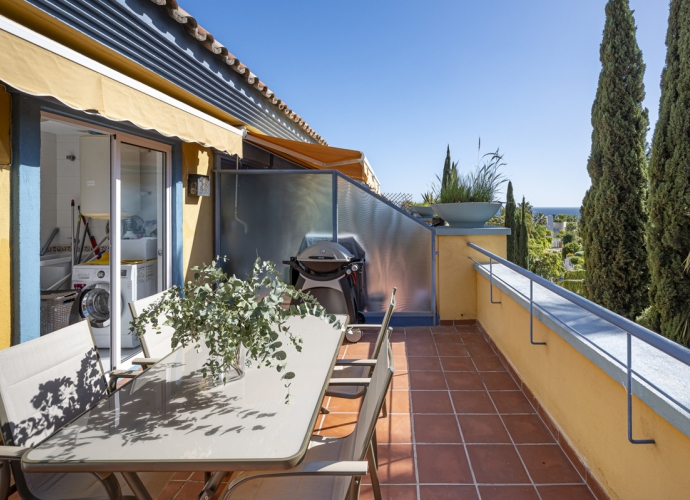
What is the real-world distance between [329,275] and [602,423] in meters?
3.49

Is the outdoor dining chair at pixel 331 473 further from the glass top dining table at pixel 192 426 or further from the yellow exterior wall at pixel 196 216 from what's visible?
the yellow exterior wall at pixel 196 216

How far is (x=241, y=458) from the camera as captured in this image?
1.46 metres

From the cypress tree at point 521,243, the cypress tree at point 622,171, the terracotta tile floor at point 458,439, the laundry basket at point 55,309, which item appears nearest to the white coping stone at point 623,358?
the terracotta tile floor at point 458,439

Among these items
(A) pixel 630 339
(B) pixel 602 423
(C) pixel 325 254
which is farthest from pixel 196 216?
(A) pixel 630 339

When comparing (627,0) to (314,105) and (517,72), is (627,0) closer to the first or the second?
(517,72)

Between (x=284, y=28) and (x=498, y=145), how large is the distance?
940 centimetres

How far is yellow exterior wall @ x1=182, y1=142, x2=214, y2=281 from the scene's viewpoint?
5.39 m

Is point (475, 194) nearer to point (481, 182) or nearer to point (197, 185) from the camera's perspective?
point (481, 182)

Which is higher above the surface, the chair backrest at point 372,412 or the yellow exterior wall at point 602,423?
the chair backrest at point 372,412

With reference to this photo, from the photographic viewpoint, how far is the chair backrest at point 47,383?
181 centimetres

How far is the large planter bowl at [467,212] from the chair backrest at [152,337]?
405 centimetres

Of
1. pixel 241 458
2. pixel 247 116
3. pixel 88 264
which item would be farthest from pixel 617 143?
pixel 241 458

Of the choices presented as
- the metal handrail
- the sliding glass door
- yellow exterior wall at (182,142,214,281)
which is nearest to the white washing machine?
the sliding glass door

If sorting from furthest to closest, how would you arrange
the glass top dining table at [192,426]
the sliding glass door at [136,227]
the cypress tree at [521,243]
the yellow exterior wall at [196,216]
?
the cypress tree at [521,243] < the yellow exterior wall at [196,216] < the sliding glass door at [136,227] < the glass top dining table at [192,426]
